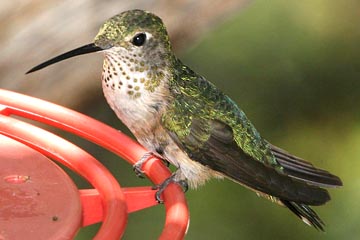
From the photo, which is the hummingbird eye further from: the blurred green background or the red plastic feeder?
the blurred green background

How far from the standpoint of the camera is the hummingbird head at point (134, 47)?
3.45 metres

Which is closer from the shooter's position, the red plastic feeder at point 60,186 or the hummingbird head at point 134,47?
the red plastic feeder at point 60,186

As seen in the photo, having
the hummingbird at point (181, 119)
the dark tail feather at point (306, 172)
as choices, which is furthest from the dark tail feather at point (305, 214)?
the dark tail feather at point (306, 172)

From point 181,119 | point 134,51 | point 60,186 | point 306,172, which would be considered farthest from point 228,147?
point 60,186

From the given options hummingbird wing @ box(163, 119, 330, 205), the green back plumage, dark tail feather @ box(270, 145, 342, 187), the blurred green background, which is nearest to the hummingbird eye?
the green back plumage

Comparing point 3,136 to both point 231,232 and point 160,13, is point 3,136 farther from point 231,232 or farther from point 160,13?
point 231,232

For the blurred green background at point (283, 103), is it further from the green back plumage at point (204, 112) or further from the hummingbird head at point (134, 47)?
the hummingbird head at point (134, 47)

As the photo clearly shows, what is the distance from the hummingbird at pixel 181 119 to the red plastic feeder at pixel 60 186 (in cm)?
31

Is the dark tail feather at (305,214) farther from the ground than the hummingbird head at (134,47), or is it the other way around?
the hummingbird head at (134,47)

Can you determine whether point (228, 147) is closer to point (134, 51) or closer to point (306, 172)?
point (306, 172)

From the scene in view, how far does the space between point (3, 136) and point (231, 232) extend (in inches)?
124

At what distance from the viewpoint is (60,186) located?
9.43 feet

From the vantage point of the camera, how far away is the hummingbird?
139 inches

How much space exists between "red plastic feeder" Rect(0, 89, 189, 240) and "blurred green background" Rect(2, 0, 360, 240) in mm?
2112
